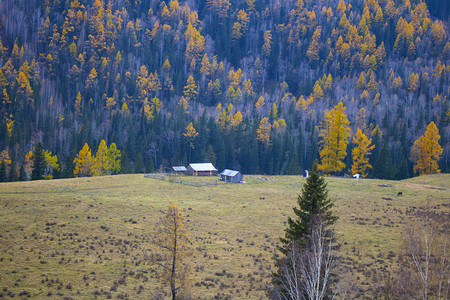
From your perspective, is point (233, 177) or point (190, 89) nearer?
point (233, 177)

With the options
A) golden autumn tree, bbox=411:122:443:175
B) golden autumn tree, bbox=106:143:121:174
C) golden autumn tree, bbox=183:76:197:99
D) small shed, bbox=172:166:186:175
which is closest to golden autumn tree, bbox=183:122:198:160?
golden autumn tree, bbox=106:143:121:174

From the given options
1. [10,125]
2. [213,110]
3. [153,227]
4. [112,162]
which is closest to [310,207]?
[153,227]

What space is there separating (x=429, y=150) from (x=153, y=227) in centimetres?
7005

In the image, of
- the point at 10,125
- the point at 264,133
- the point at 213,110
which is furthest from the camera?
the point at 213,110

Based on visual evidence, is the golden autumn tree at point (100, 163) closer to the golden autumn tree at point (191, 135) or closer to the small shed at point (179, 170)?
the small shed at point (179, 170)

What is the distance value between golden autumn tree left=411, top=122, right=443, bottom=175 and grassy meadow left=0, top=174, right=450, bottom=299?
46.5 ft

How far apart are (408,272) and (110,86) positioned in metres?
174

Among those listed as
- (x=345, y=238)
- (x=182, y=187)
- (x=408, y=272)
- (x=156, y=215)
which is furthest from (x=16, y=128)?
(x=408, y=272)

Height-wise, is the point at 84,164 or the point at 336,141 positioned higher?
the point at 336,141

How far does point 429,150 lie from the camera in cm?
8950

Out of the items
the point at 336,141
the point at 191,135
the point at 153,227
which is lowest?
the point at 153,227

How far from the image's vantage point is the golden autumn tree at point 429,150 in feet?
290

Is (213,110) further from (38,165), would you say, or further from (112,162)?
(38,165)

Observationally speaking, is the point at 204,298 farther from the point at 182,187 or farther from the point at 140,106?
the point at 140,106
